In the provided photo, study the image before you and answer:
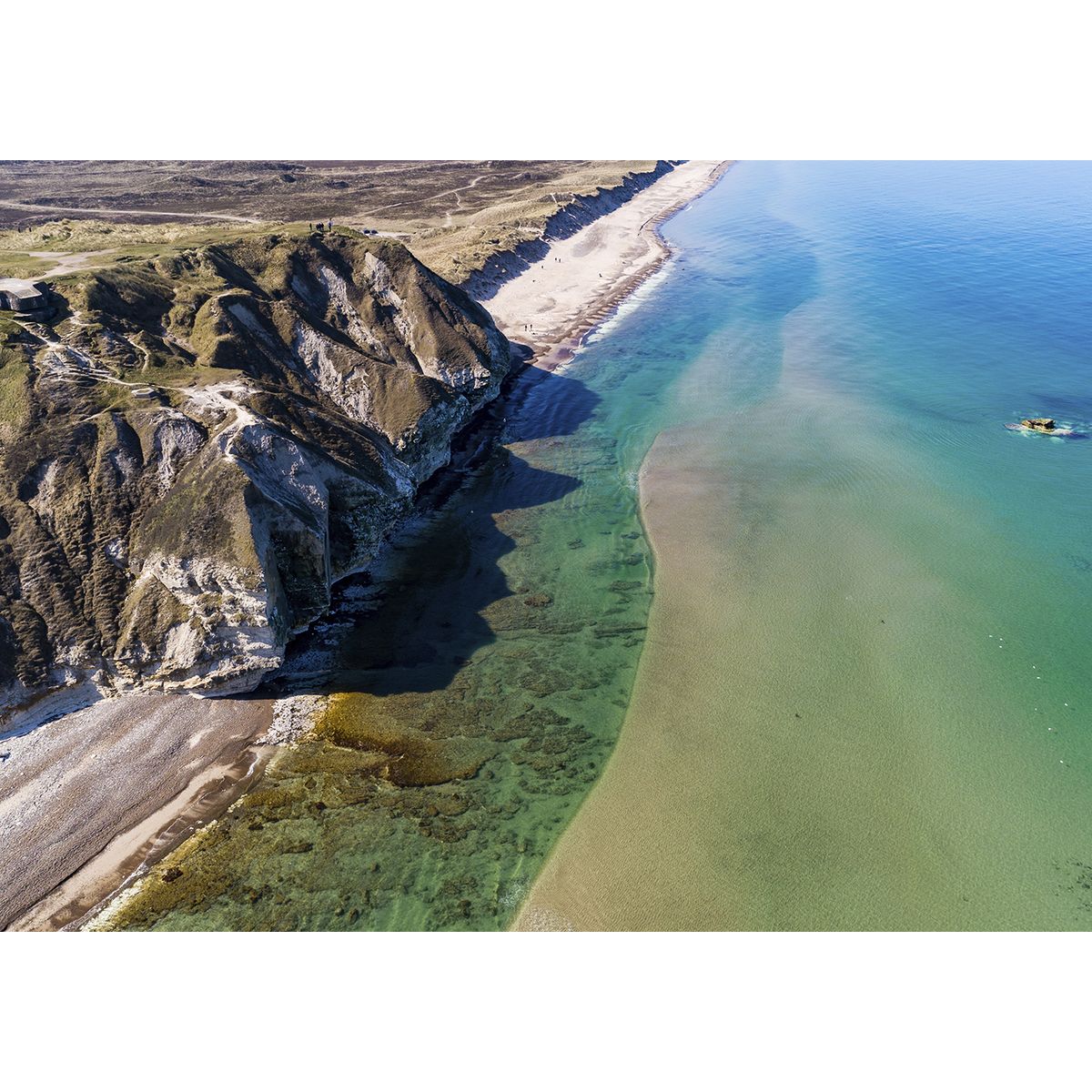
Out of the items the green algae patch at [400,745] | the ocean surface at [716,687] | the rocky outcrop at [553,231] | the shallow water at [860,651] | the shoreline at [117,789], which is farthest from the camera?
the rocky outcrop at [553,231]

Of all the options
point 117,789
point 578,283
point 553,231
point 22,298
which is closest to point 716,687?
point 117,789

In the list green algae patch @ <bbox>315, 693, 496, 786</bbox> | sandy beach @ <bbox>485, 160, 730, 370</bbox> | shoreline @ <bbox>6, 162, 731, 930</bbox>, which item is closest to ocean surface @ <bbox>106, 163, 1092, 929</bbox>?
green algae patch @ <bbox>315, 693, 496, 786</bbox>

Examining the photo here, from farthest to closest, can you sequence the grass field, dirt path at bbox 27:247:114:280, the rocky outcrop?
the rocky outcrop
the grass field
dirt path at bbox 27:247:114:280

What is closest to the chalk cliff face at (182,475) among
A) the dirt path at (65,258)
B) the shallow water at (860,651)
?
the dirt path at (65,258)

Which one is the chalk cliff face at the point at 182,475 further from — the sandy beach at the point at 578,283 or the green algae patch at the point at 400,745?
the sandy beach at the point at 578,283

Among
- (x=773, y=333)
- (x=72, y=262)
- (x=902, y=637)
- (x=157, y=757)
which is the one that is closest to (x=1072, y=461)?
(x=902, y=637)

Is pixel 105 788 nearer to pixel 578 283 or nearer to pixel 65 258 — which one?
pixel 65 258

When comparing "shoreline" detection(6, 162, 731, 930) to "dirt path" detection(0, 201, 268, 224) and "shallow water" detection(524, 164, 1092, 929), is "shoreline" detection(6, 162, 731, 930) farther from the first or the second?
"dirt path" detection(0, 201, 268, 224)
